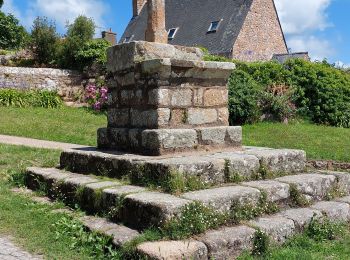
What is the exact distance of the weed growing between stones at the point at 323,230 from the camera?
12.2 ft

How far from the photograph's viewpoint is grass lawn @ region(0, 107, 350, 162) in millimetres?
9828

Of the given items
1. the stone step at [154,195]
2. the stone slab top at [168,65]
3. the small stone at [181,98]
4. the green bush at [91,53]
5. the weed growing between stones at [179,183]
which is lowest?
the stone step at [154,195]

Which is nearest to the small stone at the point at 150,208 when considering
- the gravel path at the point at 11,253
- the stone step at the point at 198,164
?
the stone step at the point at 198,164

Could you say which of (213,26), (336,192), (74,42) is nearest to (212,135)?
(336,192)

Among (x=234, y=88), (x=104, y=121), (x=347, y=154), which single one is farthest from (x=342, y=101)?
(x=104, y=121)

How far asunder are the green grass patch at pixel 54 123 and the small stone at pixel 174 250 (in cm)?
651

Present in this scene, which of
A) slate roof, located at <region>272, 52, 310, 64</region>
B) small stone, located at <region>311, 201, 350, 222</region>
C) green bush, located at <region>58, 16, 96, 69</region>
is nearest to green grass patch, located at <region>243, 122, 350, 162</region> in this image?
small stone, located at <region>311, 201, 350, 222</region>

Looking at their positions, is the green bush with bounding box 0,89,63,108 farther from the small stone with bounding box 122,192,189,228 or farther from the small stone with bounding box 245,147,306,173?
the small stone with bounding box 122,192,189,228

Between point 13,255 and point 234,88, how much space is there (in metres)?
11.2

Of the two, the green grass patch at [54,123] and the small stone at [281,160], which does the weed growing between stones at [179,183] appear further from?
the green grass patch at [54,123]

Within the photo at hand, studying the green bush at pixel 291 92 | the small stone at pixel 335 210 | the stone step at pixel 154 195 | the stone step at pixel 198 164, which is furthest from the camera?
the green bush at pixel 291 92

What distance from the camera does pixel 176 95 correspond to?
4.65 metres

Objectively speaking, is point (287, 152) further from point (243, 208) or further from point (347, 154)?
point (347, 154)

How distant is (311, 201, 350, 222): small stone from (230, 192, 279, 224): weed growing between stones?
51 cm
